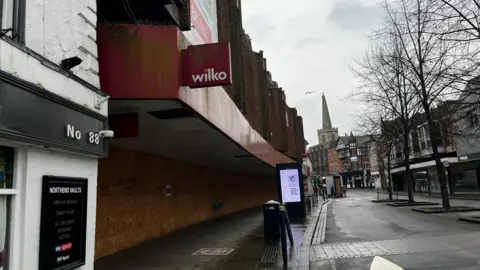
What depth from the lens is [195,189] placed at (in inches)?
657

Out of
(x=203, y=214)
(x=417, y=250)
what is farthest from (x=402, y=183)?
(x=417, y=250)

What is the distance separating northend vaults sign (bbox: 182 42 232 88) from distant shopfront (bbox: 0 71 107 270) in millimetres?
1790

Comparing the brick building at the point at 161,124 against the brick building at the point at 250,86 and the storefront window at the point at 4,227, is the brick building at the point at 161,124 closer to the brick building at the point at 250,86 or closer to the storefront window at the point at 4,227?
the brick building at the point at 250,86

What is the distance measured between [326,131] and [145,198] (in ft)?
415

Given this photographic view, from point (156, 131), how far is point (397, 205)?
1986cm

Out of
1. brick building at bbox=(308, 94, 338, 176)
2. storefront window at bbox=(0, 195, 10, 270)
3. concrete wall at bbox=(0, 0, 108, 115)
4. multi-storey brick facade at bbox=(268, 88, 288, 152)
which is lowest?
storefront window at bbox=(0, 195, 10, 270)

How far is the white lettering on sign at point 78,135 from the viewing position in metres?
4.70

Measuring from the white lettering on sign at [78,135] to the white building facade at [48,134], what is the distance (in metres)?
0.01

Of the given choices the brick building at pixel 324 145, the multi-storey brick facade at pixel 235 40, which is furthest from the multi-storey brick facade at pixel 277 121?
the brick building at pixel 324 145

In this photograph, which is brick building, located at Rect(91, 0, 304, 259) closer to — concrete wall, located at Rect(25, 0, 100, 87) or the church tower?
concrete wall, located at Rect(25, 0, 100, 87)

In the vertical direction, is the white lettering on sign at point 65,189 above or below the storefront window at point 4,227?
above

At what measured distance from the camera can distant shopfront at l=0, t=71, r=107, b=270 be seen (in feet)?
12.8

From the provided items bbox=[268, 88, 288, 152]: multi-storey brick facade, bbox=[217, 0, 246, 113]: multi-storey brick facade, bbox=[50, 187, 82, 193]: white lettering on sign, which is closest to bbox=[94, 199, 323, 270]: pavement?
bbox=[50, 187, 82, 193]: white lettering on sign

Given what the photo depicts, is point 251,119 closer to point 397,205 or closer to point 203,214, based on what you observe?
point 203,214
